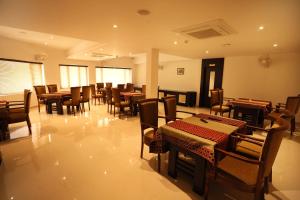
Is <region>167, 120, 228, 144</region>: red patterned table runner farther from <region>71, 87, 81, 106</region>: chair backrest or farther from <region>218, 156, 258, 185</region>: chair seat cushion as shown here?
<region>71, 87, 81, 106</region>: chair backrest

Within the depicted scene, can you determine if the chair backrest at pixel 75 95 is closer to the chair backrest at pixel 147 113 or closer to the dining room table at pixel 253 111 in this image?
the chair backrest at pixel 147 113

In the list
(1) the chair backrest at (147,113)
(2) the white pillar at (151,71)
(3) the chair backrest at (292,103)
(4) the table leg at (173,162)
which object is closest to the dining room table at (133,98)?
(2) the white pillar at (151,71)

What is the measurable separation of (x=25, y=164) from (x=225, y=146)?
9.91 feet

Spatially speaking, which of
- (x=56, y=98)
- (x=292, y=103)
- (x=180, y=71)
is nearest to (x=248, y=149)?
(x=292, y=103)

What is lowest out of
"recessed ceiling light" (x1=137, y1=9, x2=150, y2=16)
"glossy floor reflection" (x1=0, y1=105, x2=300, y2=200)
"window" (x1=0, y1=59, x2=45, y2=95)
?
"glossy floor reflection" (x1=0, y1=105, x2=300, y2=200)

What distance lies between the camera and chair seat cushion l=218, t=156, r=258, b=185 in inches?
56.0

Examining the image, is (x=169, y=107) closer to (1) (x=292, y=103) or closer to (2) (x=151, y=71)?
(2) (x=151, y=71)

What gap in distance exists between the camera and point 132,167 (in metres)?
2.37

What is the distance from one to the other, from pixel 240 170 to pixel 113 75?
9508 millimetres

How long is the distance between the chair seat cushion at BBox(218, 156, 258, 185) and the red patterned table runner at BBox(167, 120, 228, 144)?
0.24 meters

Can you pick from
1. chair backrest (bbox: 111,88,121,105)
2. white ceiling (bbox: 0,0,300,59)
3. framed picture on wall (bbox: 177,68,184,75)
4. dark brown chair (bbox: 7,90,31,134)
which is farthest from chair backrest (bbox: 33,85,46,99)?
framed picture on wall (bbox: 177,68,184,75)

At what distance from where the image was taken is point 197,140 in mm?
1708

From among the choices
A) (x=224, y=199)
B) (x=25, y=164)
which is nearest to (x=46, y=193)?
(x=25, y=164)

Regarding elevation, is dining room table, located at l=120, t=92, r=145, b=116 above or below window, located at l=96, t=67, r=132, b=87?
below
